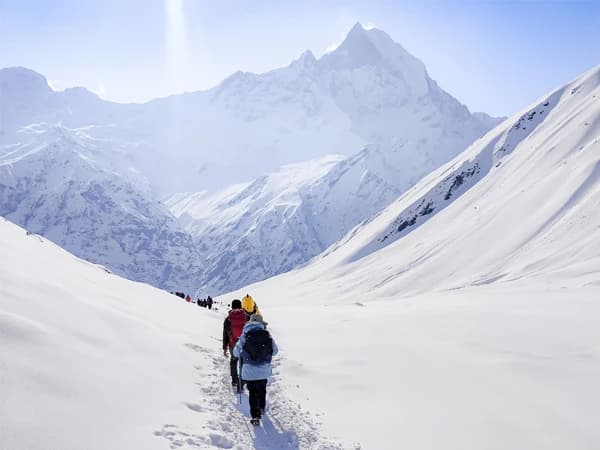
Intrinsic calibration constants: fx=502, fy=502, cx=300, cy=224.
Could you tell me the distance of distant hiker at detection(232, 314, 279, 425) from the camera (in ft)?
31.5

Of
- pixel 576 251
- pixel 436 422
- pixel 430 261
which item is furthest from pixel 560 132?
pixel 436 422

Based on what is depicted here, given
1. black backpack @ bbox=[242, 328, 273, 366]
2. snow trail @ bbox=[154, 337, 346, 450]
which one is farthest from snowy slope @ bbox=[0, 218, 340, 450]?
black backpack @ bbox=[242, 328, 273, 366]

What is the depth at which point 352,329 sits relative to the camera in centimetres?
1834

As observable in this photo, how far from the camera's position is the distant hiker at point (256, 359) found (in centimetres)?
961

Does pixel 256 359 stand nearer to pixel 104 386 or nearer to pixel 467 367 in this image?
pixel 104 386

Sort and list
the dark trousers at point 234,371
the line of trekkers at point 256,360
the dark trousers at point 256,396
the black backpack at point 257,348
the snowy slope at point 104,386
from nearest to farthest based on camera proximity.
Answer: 1. the snowy slope at point 104,386
2. the dark trousers at point 256,396
3. the line of trekkers at point 256,360
4. the black backpack at point 257,348
5. the dark trousers at point 234,371

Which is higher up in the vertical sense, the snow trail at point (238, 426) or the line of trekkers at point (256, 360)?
the line of trekkers at point (256, 360)

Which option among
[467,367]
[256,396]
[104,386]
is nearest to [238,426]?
[256,396]

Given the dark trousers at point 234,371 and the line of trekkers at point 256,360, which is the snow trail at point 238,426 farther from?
the line of trekkers at point 256,360

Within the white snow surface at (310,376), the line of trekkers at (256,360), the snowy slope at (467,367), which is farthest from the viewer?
the line of trekkers at (256,360)

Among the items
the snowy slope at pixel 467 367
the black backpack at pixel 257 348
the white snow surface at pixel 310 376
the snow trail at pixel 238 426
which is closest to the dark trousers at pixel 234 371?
the snow trail at pixel 238 426

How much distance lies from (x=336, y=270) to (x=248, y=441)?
122 meters

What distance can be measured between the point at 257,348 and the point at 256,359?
0.21 m

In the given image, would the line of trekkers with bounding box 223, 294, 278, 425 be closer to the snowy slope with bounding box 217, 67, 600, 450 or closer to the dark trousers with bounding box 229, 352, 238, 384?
the snowy slope with bounding box 217, 67, 600, 450
